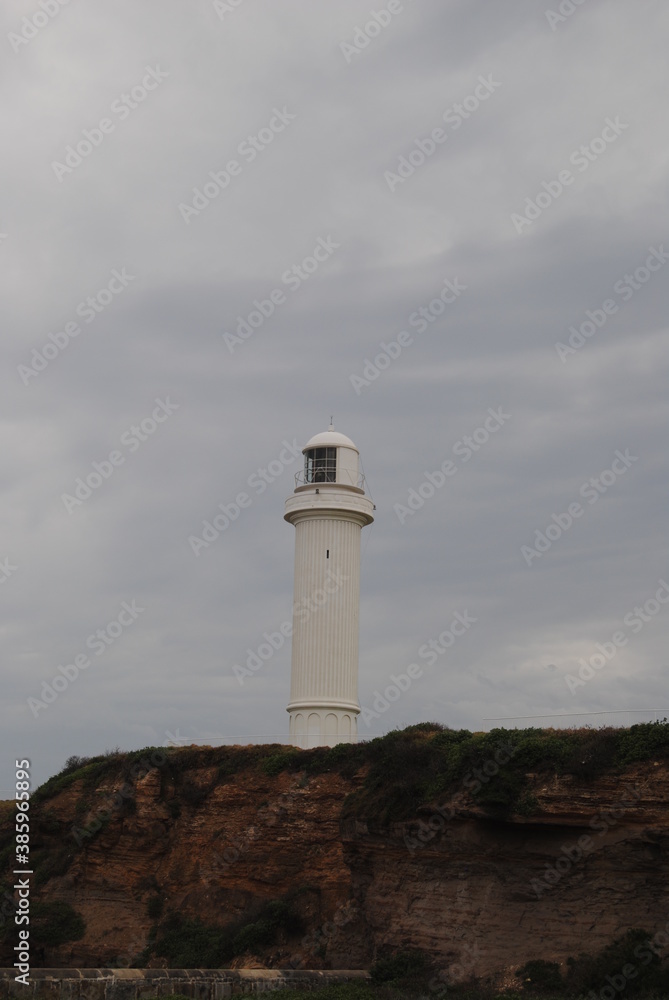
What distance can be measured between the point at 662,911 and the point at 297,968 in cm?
937

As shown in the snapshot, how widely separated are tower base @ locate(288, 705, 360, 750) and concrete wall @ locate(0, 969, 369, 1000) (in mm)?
9223

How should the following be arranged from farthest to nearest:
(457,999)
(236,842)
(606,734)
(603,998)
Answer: (236,842) < (606,734) < (457,999) < (603,998)

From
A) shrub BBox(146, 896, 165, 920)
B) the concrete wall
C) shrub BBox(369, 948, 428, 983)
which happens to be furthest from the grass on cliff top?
the concrete wall

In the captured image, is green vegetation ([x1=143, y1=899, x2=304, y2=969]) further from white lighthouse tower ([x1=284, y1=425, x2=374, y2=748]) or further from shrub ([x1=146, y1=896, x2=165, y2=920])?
white lighthouse tower ([x1=284, y1=425, x2=374, y2=748])

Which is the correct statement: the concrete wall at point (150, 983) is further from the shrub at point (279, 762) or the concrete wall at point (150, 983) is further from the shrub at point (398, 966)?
the shrub at point (279, 762)

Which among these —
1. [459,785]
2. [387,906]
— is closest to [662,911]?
[459,785]

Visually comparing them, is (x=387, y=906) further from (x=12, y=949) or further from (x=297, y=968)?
(x=12, y=949)

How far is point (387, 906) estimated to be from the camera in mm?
25750

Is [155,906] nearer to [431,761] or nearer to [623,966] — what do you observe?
[431,761]

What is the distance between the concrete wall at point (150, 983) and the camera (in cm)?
2028

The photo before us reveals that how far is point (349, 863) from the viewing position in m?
27.2

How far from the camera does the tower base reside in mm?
32594

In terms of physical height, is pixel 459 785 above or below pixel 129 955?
above
